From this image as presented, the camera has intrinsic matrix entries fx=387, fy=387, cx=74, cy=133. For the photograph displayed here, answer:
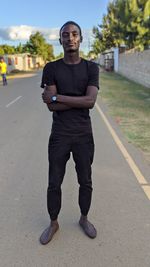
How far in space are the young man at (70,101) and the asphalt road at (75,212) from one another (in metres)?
0.58

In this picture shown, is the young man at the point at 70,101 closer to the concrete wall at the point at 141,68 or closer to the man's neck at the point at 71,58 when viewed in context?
the man's neck at the point at 71,58

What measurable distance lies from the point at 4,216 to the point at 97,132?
5.37 m

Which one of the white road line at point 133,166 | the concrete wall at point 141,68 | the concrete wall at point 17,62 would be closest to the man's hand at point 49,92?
the white road line at point 133,166

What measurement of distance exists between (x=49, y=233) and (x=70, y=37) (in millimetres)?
1887

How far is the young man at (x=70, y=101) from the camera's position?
3.39 m

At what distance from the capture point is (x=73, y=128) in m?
3.49

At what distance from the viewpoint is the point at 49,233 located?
382 cm

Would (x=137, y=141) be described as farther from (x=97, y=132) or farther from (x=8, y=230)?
(x=8, y=230)

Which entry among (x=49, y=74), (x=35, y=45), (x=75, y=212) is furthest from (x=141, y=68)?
(x=35, y=45)

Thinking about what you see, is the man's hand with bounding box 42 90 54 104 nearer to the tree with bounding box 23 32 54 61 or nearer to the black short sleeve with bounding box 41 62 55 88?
the black short sleeve with bounding box 41 62 55 88

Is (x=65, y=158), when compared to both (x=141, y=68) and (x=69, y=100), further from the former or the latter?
(x=141, y=68)

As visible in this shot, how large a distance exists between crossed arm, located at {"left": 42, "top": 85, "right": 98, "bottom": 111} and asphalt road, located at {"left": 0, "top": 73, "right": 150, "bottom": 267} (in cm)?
134

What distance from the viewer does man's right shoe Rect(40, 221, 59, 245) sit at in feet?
12.3

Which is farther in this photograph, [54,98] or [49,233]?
[49,233]
